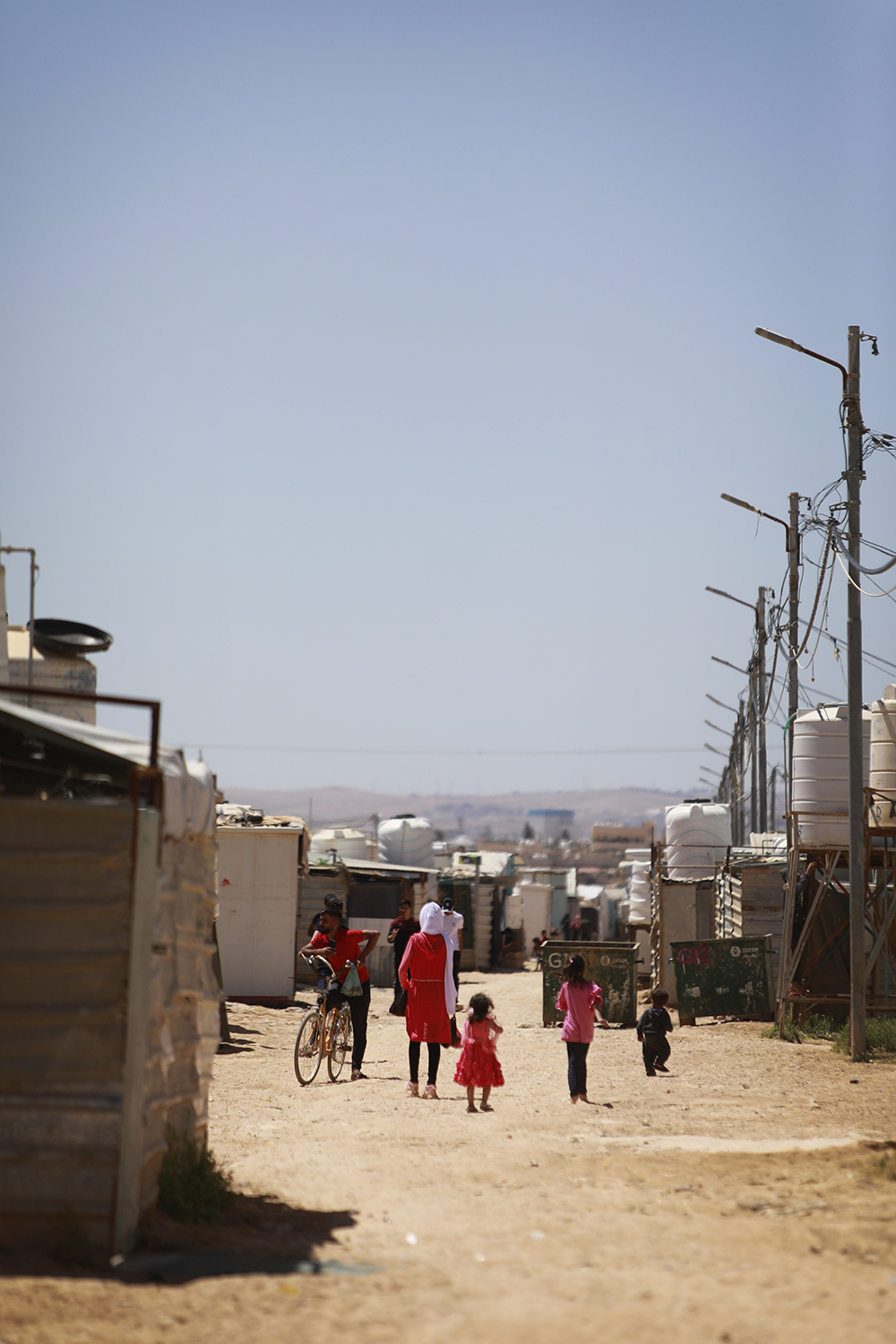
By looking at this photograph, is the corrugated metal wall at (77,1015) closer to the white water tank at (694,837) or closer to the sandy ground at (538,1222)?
the sandy ground at (538,1222)

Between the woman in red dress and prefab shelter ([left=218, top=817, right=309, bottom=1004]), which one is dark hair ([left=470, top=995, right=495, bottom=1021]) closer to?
the woman in red dress

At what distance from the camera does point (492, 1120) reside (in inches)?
399

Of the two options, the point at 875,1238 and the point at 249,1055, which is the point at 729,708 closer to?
the point at 249,1055

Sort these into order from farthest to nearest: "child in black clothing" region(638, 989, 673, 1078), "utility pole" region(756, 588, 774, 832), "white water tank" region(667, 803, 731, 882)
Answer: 1. "utility pole" region(756, 588, 774, 832)
2. "white water tank" region(667, 803, 731, 882)
3. "child in black clothing" region(638, 989, 673, 1078)

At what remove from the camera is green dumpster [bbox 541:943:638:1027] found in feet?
57.6

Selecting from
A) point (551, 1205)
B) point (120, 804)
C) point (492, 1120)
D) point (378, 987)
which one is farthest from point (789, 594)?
point (120, 804)

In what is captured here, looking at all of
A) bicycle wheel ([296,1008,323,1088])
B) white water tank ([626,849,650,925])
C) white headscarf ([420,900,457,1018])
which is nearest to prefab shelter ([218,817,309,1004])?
bicycle wheel ([296,1008,323,1088])

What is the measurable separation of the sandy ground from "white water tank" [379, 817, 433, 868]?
25454 mm

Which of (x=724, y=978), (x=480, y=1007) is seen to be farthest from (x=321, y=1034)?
(x=724, y=978)

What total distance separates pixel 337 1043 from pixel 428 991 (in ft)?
5.08

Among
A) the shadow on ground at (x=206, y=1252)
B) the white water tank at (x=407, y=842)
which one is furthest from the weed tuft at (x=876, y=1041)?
the white water tank at (x=407, y=842)

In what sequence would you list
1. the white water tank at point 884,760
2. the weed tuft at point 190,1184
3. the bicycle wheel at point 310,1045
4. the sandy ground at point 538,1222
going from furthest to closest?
the white water tank at point 884,760, the bicycle wheel at point 310,1045, the weed tuft at point 190,1184, the sandy ground at point 538,1222

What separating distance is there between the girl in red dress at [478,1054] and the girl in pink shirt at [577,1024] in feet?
2.14

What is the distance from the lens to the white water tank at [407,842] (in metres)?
37.9
